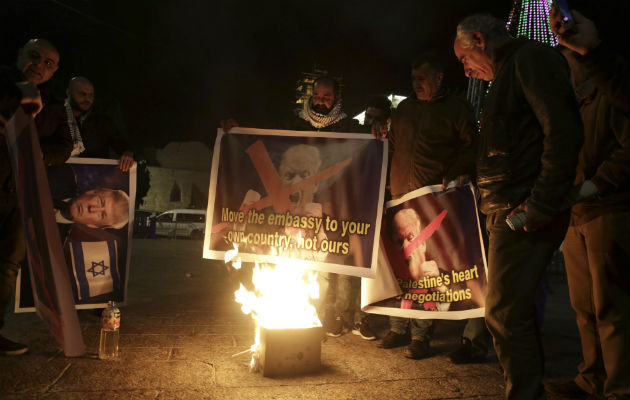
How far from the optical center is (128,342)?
389 cm

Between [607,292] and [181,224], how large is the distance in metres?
24.3

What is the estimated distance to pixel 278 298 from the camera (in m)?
3.59

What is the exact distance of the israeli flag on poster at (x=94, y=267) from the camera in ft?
13.9

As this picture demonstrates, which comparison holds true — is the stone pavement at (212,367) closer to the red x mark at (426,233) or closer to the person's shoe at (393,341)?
the person's shoe at (393,341)

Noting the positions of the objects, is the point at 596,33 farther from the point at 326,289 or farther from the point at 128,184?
the point at 128,184

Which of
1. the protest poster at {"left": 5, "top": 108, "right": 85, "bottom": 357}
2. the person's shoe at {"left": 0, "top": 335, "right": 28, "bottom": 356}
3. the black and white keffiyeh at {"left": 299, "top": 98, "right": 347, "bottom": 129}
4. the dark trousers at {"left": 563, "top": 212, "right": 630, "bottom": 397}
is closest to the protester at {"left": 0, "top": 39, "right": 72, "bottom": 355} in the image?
the person's shoe at {"left": 0, "top": 335, "right": 28, "bottom": 356}

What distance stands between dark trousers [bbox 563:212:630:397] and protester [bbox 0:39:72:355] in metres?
3.42

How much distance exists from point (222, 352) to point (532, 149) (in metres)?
2.73

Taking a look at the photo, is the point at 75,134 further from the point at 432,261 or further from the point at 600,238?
the point at 600,238

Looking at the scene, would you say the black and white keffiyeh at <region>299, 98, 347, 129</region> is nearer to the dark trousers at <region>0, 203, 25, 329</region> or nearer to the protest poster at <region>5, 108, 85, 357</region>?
the protest poster at <region>5, 108, 85, 357</region>

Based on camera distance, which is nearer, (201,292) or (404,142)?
(404,142)

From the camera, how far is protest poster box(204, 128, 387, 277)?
12.6 ft

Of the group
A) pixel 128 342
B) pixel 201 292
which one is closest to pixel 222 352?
pixel 128 342

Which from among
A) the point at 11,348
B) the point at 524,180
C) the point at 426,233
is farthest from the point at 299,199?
the point at 11,348
